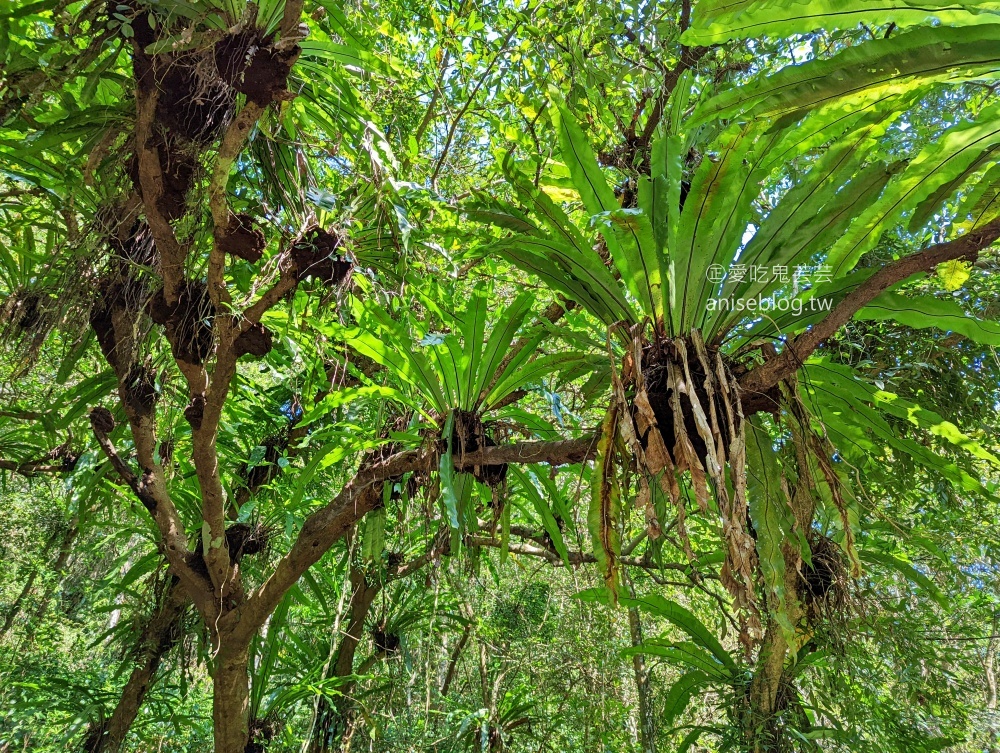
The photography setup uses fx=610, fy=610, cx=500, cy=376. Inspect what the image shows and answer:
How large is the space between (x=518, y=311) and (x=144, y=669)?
2283 mm

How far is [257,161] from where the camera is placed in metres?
1.98

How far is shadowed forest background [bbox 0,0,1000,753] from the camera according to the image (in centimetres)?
128

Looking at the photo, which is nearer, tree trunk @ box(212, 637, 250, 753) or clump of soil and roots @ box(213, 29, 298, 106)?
clump of soil and roots @ box(213, 29, 298, 106)

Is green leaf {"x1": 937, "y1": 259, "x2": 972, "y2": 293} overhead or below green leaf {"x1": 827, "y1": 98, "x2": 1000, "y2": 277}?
below

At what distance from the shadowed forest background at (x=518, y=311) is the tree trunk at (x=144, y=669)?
2 centimetres

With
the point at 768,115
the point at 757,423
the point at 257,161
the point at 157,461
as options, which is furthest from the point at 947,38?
the point at 157,461

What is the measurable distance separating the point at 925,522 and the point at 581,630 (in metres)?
2.24

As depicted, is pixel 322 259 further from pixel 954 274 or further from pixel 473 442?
pixel 954 274

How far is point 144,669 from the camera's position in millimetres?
2586

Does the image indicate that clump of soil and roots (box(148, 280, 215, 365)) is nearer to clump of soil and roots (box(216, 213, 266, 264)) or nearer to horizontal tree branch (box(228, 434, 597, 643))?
clump of soil and roots (box(216, 213, 266, 264))

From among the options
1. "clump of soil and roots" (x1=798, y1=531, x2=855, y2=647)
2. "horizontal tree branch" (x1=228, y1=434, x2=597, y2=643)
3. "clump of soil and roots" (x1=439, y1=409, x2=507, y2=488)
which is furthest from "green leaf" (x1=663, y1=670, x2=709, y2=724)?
"horizontal tree branch" (x1=228, y1=434, x2=597, y2=643)

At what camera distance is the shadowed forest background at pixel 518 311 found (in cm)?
128

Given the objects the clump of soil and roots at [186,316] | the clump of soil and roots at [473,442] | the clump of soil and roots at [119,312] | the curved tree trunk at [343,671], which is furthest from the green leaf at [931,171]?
the curved tree trunk at [343,671]

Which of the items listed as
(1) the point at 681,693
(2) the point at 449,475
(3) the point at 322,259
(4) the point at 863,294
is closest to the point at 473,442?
(2) the point at 449,475
